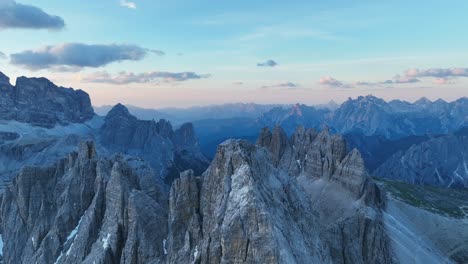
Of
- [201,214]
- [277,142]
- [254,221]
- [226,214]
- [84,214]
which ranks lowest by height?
[84,214]

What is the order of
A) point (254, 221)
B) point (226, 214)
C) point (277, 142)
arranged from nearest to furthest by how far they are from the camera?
1. point (254, 221)
2. point (226, 214)
3. point (277, 142)

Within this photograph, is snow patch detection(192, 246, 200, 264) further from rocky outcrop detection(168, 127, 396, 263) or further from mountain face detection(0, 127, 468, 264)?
mountain face detection(0, 127, 468, 264)

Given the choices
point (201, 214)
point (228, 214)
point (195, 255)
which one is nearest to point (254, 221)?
point (228, 214)

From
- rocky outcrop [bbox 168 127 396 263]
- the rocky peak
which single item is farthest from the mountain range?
the rocky peak

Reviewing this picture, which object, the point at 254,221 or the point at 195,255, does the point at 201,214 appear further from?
the point at 254,221

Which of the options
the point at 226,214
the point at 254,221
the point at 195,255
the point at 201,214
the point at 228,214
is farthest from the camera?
the point at 201,214

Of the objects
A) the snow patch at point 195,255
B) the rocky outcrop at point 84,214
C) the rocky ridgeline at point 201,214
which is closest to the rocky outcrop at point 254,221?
the snow patch at point 195,255

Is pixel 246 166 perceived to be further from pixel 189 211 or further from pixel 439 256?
pixel 439 256

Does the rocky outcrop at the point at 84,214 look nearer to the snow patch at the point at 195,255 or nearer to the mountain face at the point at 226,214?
the mountain face at the point at 226,214

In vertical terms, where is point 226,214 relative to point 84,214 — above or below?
above
